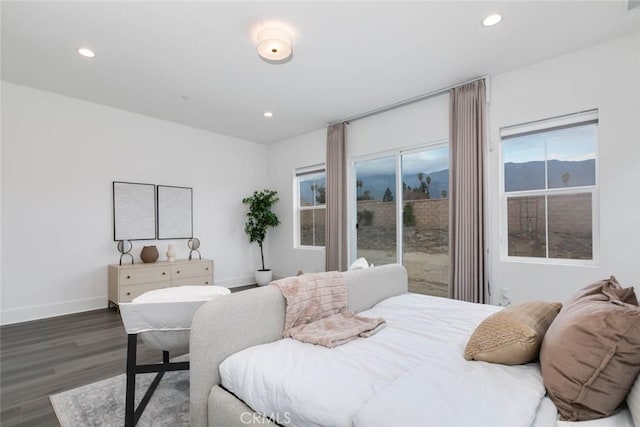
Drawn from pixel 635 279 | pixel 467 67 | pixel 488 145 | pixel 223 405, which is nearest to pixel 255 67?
pixel 467 67

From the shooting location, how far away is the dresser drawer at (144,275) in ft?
12.5

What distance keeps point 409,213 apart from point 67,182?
4.54 m

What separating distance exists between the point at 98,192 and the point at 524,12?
5.11m

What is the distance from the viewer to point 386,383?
1138mm

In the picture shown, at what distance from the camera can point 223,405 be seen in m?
1.30

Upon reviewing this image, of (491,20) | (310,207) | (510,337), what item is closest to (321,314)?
(510,337)

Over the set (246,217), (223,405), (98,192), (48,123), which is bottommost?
(223,405)

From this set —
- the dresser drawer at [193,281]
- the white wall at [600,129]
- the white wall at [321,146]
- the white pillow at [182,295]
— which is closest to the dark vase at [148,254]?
the dresser drawer at [193,281]

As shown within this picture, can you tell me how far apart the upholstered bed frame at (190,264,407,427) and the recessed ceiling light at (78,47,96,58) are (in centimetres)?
289

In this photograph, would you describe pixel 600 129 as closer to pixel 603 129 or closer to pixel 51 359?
pixel 603 129

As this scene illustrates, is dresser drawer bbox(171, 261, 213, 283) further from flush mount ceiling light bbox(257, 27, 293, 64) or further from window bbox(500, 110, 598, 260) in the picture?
window bbox(500, 110, 598, 260)

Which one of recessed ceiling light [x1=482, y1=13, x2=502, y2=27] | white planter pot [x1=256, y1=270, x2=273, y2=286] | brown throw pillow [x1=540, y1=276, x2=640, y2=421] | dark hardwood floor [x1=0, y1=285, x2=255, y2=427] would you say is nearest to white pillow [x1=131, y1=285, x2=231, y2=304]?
dark hardwood floor [x1=0, y1=285, x2=255, y2=427]

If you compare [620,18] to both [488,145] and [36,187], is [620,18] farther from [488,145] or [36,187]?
[36,187]
